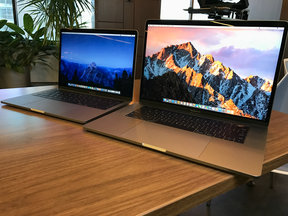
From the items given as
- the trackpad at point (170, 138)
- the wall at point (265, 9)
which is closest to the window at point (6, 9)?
the trackpad at point (170, 138)

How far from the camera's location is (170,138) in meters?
0.58

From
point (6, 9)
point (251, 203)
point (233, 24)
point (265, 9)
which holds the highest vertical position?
point (265, 9)

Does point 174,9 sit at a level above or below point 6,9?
above

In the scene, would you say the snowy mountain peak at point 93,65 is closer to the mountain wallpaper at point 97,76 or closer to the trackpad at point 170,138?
the mountain wallpaper at point 97,76

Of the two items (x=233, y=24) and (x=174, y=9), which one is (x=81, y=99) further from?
(x=174, y=9)

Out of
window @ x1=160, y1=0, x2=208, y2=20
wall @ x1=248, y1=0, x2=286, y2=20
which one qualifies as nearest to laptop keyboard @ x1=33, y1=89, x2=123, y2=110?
window @ x1=160, y1=0, x2=208, y2=20

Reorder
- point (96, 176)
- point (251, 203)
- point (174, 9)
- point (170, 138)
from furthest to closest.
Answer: point (174, 9) < point (251, 203) < point (170, 138) < point (96, 176)

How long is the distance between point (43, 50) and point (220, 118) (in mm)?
3125

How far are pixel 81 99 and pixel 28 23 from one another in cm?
261

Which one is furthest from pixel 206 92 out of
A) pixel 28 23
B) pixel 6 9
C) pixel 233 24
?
pixel 6 9

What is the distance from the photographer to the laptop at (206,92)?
0.56 metres

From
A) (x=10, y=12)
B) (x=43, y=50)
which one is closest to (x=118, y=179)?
(x=43, y=50)

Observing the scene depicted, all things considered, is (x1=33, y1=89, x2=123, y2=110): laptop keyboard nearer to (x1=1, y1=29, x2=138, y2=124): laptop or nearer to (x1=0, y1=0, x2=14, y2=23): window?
(x1=1, y1=29, x2=138, y2=124): laptop

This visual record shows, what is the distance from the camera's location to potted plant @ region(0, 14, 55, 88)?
2.76m
